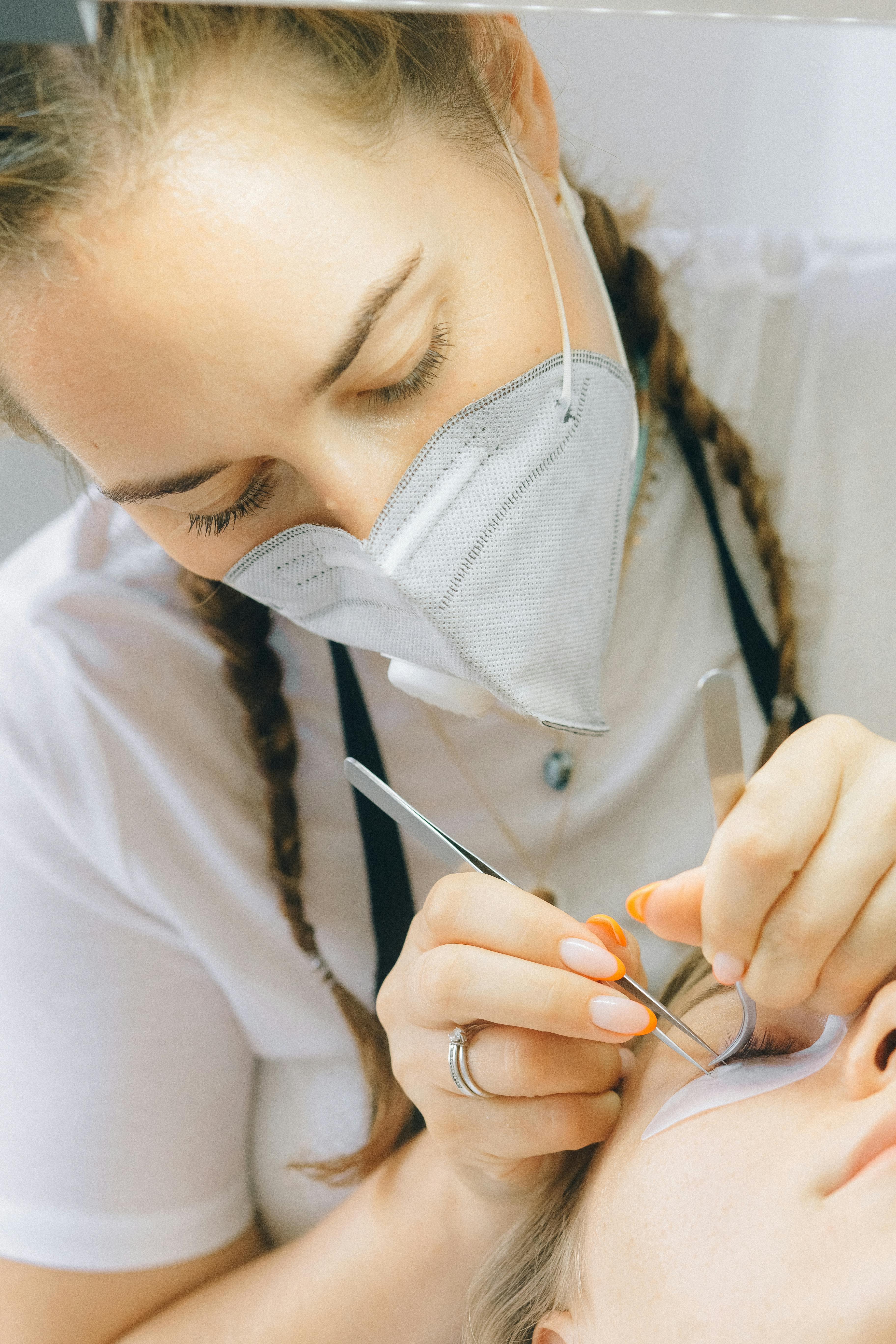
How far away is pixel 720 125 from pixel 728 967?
525mm

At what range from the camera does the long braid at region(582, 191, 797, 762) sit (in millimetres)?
728

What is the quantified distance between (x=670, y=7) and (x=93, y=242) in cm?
26

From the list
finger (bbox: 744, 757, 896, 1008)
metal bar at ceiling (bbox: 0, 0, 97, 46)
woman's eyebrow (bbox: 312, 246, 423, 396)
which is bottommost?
finger (bbox: 744, 757, 896, 1008)

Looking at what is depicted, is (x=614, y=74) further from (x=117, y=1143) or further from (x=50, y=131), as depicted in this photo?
(x=117, y=1143)

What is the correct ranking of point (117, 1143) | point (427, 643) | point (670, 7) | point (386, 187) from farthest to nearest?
point (117, 1143) → point (427, 643) → point (386, 187) → point (670, 7)

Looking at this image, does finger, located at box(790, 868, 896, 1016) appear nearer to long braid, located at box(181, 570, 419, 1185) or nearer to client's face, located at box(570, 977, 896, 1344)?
client's face, located at box(570, 977, 896, 1344)

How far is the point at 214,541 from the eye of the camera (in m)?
0.62

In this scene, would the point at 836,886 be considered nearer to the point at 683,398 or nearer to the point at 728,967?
the point at 728,967

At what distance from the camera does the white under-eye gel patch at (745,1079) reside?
54cm

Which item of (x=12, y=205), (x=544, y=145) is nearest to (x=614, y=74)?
(x=544, y=145)

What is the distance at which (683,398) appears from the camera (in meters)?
0.81

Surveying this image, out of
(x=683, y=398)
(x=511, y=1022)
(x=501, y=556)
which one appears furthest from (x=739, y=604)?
(x=511, y=1022)

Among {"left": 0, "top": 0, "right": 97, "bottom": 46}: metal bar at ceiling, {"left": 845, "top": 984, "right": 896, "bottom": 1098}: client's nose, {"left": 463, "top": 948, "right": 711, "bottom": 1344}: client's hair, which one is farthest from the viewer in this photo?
{"left": 463, "top": 948, "right": 711, "bottom": 1344}: client's hair

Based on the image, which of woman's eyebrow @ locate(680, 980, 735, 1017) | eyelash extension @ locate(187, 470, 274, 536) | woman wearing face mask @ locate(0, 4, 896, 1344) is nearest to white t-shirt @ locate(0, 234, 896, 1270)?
woman wearing face mask @ locate(0, 4, 896, 1344)
